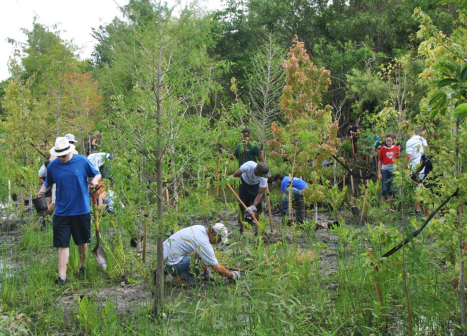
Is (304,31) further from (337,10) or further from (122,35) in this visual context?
(122,35)

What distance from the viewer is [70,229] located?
5637 mm

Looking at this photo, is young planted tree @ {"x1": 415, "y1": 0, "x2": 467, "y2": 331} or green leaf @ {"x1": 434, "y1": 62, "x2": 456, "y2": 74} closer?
green leaf @ {"x1": 434, "y1": 62, "x2": 456, "y2": 74}

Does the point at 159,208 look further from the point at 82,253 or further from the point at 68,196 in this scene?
the point at 82,253

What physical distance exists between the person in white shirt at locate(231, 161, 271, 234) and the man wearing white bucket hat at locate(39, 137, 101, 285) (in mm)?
2743

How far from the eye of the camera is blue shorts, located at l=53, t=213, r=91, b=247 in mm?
5504

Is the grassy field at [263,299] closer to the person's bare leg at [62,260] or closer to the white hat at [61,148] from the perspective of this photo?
the person's bare leg at [62,260]

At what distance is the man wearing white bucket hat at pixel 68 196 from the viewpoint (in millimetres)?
5512

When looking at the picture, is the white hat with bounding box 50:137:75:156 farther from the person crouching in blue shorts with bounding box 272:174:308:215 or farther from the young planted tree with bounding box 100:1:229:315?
the person crouching in blue shorts with bounding box 272:174:308:215

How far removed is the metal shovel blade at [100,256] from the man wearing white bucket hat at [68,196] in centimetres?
24

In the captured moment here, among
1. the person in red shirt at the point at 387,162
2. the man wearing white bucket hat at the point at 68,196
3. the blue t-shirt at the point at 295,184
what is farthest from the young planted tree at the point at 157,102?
the person in red shirt at the point at 387,162

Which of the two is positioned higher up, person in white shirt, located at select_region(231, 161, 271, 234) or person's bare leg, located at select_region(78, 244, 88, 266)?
person in white shirt, located at select_region(231, 161, 271, 234)

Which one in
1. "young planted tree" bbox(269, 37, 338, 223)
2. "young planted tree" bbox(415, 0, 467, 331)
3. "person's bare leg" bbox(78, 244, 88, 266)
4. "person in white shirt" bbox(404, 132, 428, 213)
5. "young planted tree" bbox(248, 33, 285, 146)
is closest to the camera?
"young planted tree" bbox(415, 0, 467, 331)

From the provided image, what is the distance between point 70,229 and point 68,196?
41 centimetres

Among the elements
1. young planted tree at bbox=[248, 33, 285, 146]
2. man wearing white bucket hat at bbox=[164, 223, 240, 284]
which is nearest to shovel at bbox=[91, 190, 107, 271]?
man wearing white bucket hat at bbox=[164, 223, 240, 284]
